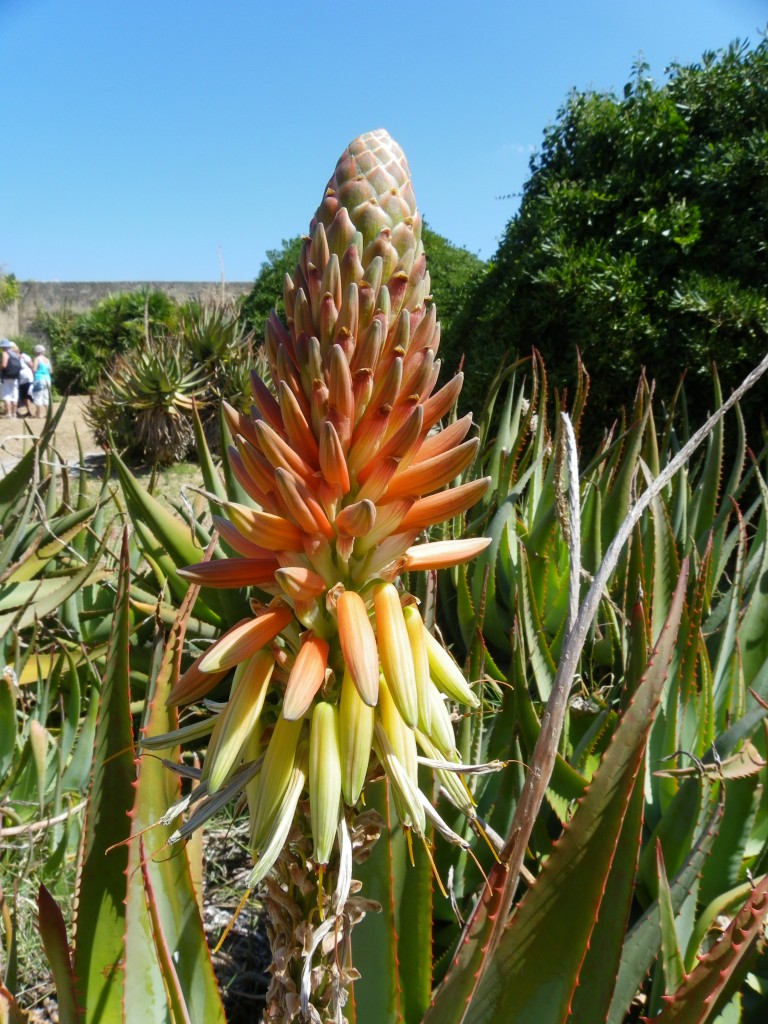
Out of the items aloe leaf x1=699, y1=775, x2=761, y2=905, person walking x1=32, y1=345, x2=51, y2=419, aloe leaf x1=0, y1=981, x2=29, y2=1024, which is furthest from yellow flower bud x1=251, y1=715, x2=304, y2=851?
person walking x1=32, y1=345, x2=51, y2=419

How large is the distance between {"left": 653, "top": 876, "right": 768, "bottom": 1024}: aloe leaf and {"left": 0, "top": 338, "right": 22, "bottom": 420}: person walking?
15.3 meters

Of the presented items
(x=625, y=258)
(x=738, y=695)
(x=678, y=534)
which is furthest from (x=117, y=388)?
(x=738, y=695)

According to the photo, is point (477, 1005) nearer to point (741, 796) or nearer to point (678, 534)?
point (741, 796)

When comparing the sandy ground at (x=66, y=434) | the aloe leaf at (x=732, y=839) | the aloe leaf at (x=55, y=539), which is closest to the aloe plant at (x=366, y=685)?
the aloe leaf at (x=732, y=839)

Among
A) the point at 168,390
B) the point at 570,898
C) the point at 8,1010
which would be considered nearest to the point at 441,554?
the point at 570,898

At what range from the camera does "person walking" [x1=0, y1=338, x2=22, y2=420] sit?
13883 millimetres

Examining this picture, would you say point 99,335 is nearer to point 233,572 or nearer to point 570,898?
point 233,572

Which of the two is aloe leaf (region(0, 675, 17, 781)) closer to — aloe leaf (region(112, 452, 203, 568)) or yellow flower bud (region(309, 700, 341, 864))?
aloe leaf (region(112, 452, 203, 568))

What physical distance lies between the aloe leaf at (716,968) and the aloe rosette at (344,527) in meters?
0.32

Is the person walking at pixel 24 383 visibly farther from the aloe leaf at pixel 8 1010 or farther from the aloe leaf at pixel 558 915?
the aloe leaf at pixel 558 915

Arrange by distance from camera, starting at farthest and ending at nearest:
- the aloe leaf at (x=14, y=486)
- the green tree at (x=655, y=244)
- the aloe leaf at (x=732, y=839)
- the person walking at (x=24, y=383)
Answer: the person walking at (x=24, y=383) < the green tree at (x=655, y=244) < the aloe leaf at (x=14, y=486) < the aloe leaf at (x=732, y=839)

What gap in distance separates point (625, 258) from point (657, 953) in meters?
4.00

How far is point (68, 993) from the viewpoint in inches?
33.5

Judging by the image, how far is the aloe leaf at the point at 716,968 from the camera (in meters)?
0.80
